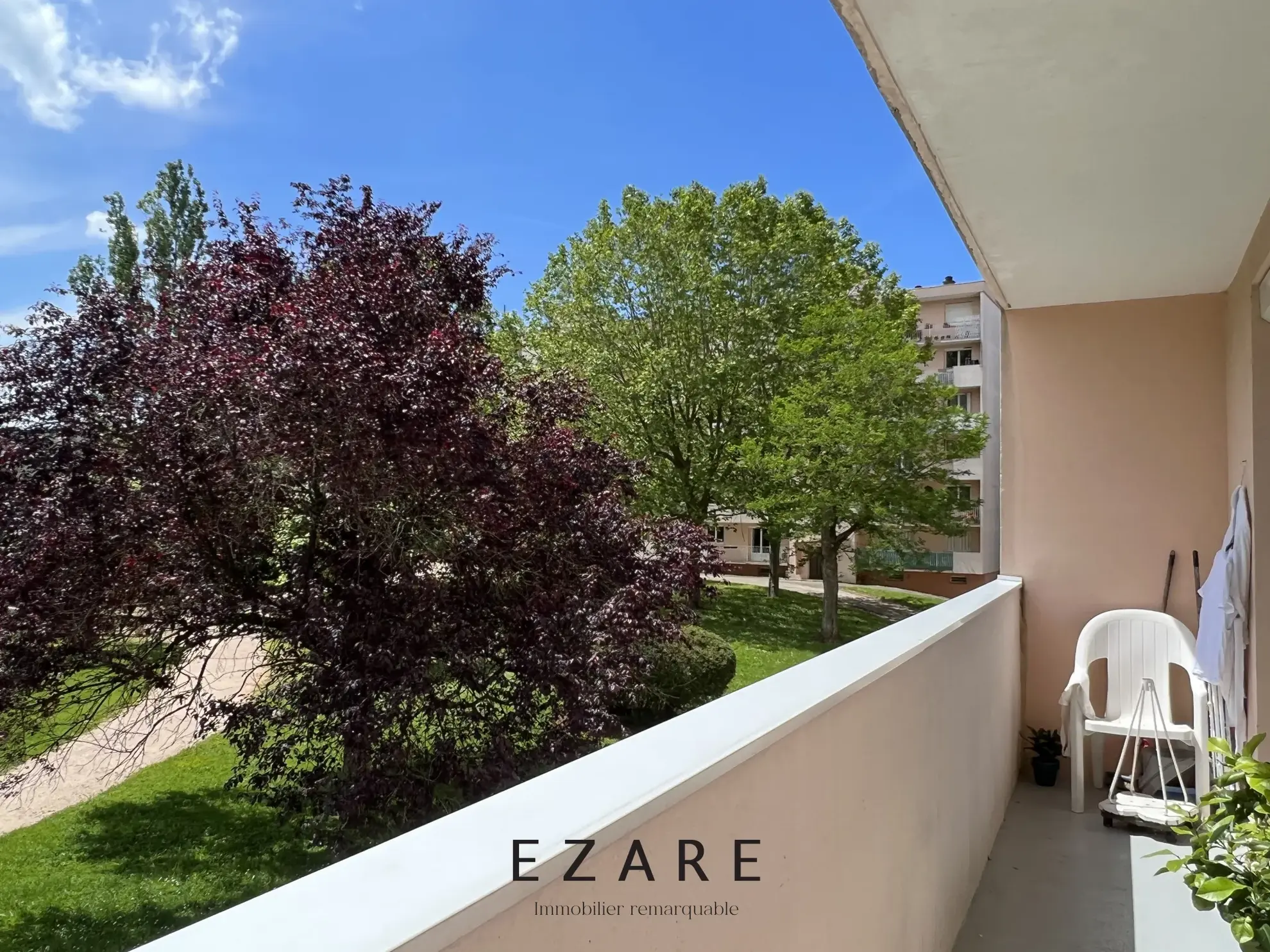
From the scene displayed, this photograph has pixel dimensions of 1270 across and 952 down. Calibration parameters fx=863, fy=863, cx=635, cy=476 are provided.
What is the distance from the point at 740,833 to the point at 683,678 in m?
6.45

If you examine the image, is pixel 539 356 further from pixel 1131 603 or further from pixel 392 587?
pixel 1131 603

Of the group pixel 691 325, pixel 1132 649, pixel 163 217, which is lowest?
pixel 1132 649

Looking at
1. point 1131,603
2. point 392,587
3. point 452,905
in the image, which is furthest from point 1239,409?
point 392,587

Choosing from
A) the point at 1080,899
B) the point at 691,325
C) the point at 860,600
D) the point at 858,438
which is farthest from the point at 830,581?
the point at 1080,899

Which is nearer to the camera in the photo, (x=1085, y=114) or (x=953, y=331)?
(x=1085, y=114)

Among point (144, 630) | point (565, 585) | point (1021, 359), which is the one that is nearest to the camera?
point (1021, 359)

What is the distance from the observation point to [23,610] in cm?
398

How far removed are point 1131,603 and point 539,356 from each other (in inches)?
433

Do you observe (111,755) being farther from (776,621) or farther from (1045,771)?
(776,621)

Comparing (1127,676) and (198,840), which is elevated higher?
(1127,676)

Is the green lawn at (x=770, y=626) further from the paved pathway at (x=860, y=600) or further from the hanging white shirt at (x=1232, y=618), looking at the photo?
the hanging white shirt at (x=1232, y=618)

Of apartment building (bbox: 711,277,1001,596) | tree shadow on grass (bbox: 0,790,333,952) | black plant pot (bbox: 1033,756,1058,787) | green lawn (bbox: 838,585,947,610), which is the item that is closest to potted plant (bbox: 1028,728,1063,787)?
black plant pot (bbox: 1033,756,1058,787)

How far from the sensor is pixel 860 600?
1855 cm

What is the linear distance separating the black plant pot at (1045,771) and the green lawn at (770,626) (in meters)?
5.53
